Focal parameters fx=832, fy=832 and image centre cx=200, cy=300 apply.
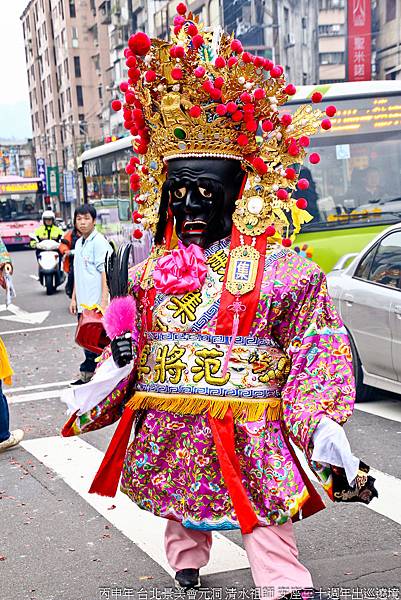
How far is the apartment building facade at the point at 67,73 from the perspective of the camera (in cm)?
6494

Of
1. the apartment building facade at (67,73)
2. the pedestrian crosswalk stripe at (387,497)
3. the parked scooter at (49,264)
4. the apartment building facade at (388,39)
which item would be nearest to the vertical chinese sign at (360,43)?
the apartment building facade at (388,39)

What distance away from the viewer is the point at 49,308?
1466 centimetres

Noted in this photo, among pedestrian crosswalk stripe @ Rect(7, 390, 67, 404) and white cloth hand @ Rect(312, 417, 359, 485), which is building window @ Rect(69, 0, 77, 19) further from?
white cloth hand @ Rect(312, 417, 359, 485)

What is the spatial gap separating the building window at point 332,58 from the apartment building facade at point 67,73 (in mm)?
29049

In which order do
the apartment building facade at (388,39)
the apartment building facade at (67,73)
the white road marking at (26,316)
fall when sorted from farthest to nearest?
the apartment building facade at (67,73)
the apartment building facade at (388,39)
the white road marking at (26,316)

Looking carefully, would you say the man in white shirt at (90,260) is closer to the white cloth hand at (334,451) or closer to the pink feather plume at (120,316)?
the pink feather plume at (120,316)

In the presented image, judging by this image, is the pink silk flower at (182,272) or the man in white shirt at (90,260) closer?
the pink silk flower at (182,272)

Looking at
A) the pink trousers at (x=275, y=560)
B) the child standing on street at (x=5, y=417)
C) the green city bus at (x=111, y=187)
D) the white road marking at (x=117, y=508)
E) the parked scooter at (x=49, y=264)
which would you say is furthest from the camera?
the parked scooter at (x=49, y=264)

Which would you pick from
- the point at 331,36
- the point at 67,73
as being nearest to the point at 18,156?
the point at 67,73

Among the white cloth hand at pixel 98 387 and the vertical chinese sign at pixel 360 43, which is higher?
the vertical chinese sign at pixel 360 43

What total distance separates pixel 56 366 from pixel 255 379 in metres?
6.38

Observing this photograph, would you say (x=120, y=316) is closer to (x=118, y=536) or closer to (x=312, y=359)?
(x=312, y=359)

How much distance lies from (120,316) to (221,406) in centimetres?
54

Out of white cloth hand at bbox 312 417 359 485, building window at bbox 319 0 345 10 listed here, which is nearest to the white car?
white cloth hand at bbox 312 417 359 485
